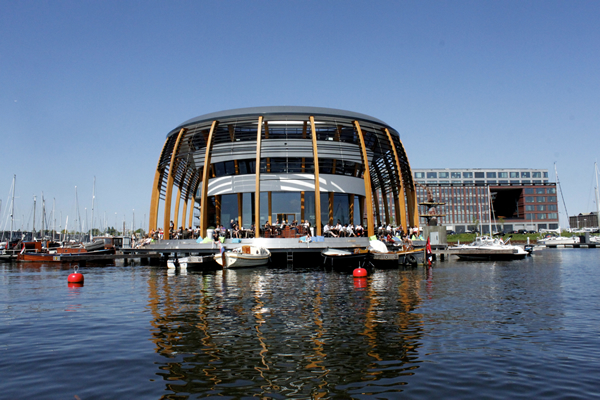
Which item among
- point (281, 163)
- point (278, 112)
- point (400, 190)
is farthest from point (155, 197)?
point (400, 190)

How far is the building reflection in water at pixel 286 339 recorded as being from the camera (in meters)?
8.52

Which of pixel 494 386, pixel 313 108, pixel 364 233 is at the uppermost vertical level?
pixel 313 108

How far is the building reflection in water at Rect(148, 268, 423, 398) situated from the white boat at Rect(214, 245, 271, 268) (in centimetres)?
1207

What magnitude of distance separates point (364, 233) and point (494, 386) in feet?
123


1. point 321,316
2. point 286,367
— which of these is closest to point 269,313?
point 321,316

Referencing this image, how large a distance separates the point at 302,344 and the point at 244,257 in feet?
76.9

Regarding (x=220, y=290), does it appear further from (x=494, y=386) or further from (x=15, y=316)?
(x=494, y=386)

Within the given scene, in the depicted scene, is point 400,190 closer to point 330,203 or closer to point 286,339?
point 330,203

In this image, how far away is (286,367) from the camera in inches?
370

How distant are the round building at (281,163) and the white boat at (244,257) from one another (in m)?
4.53

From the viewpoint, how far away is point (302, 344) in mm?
11234

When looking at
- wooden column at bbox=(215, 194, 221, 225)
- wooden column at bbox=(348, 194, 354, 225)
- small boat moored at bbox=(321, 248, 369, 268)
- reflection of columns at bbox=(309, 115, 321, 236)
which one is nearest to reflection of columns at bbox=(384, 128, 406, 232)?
wooden column at bbox=(348, 194, 354, 225)

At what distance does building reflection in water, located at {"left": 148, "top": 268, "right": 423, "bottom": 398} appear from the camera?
8516mm

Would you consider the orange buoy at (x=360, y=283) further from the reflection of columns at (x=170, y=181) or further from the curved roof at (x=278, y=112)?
the reflection of columns at (x=170, y=181)
